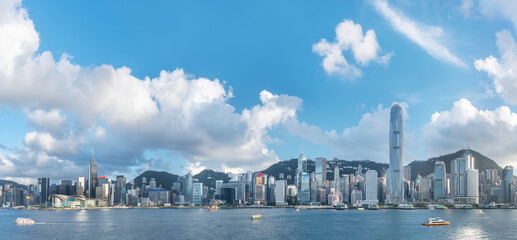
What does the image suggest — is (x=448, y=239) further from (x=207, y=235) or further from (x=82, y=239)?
(x=82, y=239)

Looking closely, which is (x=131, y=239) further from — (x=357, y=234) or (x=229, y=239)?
(x=357, y=234)

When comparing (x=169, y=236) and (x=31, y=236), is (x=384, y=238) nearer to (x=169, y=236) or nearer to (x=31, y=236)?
(x=169, y=236)

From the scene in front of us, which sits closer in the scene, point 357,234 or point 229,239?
point 229,239

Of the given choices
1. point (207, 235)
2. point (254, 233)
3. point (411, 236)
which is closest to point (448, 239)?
point (411, 236)

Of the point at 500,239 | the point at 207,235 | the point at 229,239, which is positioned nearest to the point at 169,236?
the point at 207,235

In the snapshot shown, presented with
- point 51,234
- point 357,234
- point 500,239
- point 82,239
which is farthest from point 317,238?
point 51,234

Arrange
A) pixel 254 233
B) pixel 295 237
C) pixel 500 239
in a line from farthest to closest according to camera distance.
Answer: pixel 254 233 < pixel 295 237 < pixel 500 239

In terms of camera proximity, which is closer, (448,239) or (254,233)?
(448,239)

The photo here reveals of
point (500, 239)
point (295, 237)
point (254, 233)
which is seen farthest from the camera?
point (254, 233)
